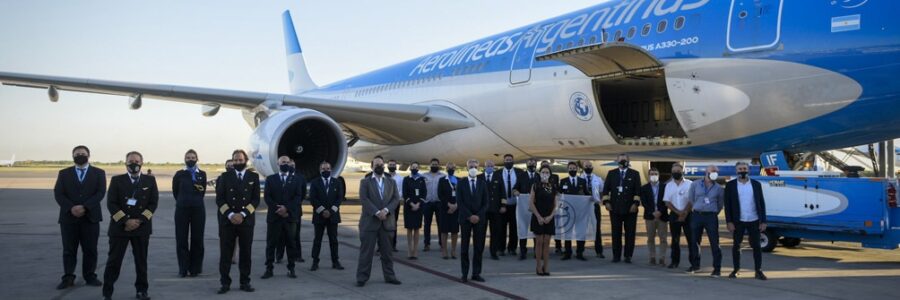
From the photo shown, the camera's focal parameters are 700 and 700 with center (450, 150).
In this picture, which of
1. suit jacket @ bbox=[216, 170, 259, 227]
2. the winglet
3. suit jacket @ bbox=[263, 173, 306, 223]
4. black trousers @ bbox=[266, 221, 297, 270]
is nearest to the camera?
suit jacket @ bbox=[216, 170, 259, 227]

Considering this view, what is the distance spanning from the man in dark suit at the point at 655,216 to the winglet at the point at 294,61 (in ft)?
56.2

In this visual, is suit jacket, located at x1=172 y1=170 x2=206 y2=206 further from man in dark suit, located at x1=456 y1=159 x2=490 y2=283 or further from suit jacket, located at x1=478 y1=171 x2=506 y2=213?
suit jacket, located at x1=478 y1=171 x2=506 y2=213

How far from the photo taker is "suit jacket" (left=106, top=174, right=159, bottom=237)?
5.67 m

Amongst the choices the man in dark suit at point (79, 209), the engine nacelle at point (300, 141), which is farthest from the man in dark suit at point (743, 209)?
the engine nacelle at point (300, 141)

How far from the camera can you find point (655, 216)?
25.8 feet

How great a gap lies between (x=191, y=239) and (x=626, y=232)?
4.67 metres

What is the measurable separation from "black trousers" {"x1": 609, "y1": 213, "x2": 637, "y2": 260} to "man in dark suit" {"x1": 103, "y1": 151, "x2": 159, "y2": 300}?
486 cm

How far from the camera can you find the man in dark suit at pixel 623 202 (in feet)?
26.0

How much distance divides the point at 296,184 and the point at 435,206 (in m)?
2.33

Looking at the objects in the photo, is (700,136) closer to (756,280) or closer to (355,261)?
(756,280)

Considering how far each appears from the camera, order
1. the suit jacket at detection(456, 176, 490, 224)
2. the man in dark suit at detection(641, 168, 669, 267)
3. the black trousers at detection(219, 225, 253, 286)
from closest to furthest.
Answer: the black trousers at detection(219, 225, 253, 286) → the suit jacket at detection(456, 176, 490, 224) → the man in dark suit at detection(641, 168, 669, 267)

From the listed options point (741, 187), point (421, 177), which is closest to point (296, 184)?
point (421, 177)

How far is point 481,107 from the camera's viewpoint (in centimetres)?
1226

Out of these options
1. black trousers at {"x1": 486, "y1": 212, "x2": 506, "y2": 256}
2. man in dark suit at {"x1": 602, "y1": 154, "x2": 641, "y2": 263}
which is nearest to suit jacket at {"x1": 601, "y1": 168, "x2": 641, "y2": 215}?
man in dark suit at {"x1": 602, "y1": 154, "x2": 641, "y2": 263}
